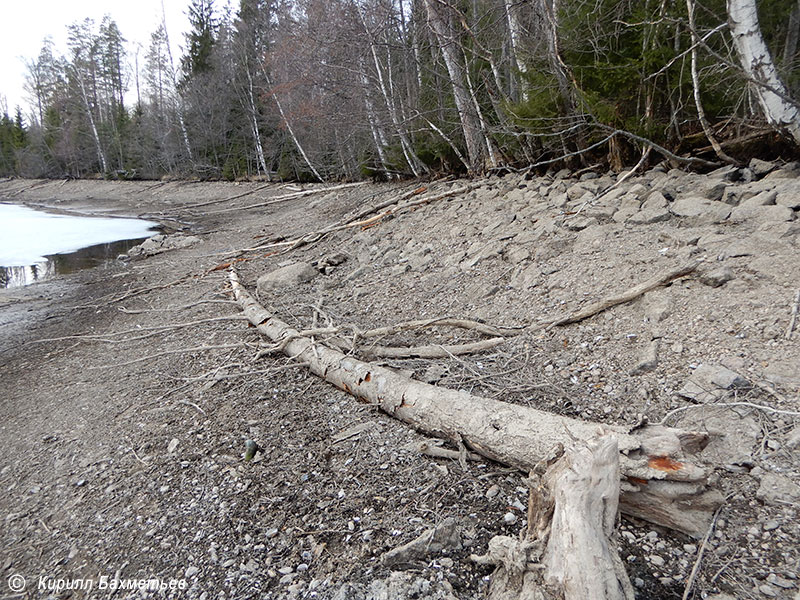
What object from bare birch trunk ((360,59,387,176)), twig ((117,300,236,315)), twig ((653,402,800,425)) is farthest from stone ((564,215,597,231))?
bare birch trunk ((360,59,387,176))

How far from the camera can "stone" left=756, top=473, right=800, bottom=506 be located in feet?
6.33

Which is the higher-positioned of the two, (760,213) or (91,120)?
(91,120)

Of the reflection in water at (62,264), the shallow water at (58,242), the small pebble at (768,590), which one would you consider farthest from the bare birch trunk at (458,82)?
the shallow water at (58,242)

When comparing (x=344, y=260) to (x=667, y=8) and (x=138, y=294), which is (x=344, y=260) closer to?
(x=138, y=294)

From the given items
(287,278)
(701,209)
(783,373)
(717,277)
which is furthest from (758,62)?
(287,278)

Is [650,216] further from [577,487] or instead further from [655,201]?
[577,487]

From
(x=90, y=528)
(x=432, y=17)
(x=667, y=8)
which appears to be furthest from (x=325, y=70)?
(x=90, y=528)

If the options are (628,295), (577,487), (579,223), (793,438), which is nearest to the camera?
(577,487)

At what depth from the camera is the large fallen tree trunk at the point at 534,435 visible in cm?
189

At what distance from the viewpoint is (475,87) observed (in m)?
10.0

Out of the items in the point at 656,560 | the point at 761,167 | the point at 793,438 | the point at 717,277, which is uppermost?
the point at 761,167

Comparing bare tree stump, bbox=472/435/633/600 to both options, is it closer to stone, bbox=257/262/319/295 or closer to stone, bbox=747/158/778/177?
stone, bbox=747/158/778/177

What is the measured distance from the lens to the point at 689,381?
2732 millimetres

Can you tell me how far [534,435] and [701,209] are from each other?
3.31 metres
